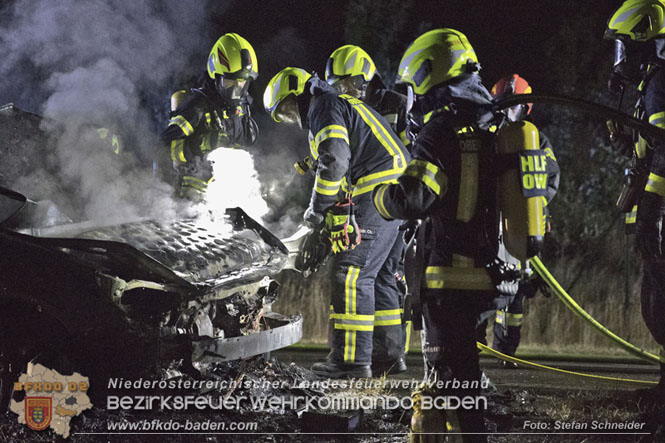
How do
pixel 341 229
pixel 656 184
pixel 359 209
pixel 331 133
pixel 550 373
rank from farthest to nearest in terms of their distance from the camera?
1. pixel 550 373
2. pixel 359 209
3. pixel 331 133
4. pixel 341 229
5. pixel 656 184

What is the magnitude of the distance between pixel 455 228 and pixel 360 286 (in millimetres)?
1812

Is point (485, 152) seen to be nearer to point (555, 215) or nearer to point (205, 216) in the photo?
point (205, 216)

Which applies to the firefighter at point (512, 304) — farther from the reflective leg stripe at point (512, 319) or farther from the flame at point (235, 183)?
the flame at point (235, 183)

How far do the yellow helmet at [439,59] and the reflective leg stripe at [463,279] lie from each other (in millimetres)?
914

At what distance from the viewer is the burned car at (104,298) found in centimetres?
288

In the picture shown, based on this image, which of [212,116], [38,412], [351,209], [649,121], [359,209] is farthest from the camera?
[212,116]

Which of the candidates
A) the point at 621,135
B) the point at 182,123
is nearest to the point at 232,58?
the point at 182,123

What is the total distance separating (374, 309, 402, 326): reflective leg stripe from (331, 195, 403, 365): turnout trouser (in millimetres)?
101

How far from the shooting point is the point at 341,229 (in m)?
4.22

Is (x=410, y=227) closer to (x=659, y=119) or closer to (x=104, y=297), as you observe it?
(x=104, y=297)

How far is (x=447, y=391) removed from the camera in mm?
2664

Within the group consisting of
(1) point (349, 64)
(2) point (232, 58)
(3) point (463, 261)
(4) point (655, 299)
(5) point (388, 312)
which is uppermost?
(2) point (232, 58)

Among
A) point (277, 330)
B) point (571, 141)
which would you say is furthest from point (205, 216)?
point (571, 141)

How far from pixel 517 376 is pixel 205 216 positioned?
3.06 meters
